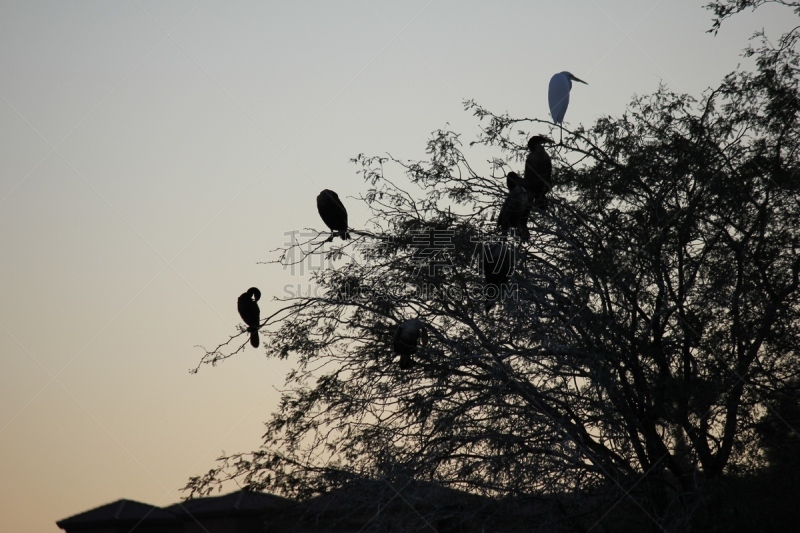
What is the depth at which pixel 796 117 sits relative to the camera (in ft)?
26.5

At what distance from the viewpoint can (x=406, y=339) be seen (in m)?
7.28

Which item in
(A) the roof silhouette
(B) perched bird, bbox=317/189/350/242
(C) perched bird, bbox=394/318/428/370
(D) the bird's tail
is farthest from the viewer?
(A) the roof silhouette

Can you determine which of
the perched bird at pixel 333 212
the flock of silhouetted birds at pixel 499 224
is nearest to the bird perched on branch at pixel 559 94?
the flock of silhouetted birds at pixel 499 224

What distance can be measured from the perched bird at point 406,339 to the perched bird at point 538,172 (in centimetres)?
159

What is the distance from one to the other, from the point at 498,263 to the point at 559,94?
4270 mm

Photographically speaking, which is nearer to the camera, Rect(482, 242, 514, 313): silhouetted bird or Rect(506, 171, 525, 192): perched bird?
Rect(482, 242, 514, 313): silhouetted bird

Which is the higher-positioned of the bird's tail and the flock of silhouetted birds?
the flock of silhouetted birds

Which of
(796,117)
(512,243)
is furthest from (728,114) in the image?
(512,243)

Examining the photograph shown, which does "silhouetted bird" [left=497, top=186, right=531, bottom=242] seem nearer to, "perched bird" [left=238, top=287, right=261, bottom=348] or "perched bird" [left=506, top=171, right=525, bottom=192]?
"perched bird" [left=506, top=171, right=525, bottom=192]

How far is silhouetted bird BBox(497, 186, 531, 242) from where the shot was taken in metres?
7.48

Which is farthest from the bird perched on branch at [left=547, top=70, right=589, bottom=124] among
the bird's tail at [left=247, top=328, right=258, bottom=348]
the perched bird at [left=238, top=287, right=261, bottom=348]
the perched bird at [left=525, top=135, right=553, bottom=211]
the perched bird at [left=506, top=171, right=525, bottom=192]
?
the bird's tail at [left=247, top=328, right=258, bottom=348]

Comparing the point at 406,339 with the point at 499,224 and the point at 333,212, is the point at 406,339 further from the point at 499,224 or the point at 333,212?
the point at 333,212

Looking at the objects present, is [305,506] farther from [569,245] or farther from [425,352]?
[569,245]

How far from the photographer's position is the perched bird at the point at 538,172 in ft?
25.6
